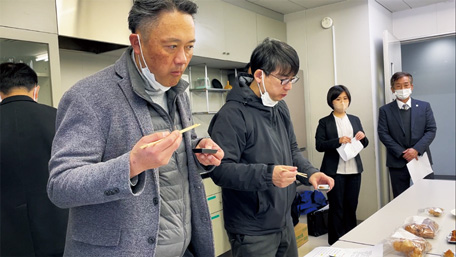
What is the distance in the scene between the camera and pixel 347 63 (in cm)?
423

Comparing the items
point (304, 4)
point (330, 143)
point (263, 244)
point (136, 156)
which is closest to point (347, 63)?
point (304, 4)

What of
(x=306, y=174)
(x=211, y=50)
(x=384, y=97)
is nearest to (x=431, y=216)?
(x=306, y=174)

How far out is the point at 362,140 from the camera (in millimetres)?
3467

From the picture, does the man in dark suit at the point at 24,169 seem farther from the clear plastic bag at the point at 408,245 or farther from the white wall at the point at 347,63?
the white wall at the point at 347,63

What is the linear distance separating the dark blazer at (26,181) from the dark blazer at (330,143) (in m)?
2.36

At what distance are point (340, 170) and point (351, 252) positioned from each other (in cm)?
222

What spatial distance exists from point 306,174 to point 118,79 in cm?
106

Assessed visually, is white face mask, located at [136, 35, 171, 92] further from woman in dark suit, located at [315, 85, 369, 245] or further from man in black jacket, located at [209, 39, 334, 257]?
woman in dark suit, located at [315, 85, 369, 245]

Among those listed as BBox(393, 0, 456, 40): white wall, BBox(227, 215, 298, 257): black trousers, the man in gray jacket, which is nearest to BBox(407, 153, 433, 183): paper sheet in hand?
BBox(393, 0, 456, 40): white wall

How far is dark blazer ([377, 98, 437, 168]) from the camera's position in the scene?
11.1 feet

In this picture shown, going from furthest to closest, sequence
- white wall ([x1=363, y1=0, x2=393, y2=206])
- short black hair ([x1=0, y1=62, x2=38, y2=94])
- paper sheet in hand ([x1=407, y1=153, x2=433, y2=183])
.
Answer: white wall ([x1=363, y1=0, x2=393, y2=206]), paper sheet in hand ([x1=407, y1=153, x2=433, y2=183]), short black hair ([x1=0, y1=62, x2=38, y2=94])

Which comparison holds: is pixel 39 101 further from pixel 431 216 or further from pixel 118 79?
pixel 431 216

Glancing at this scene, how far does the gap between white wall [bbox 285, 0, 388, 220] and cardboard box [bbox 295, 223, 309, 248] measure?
105 cm

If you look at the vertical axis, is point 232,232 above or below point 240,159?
below
